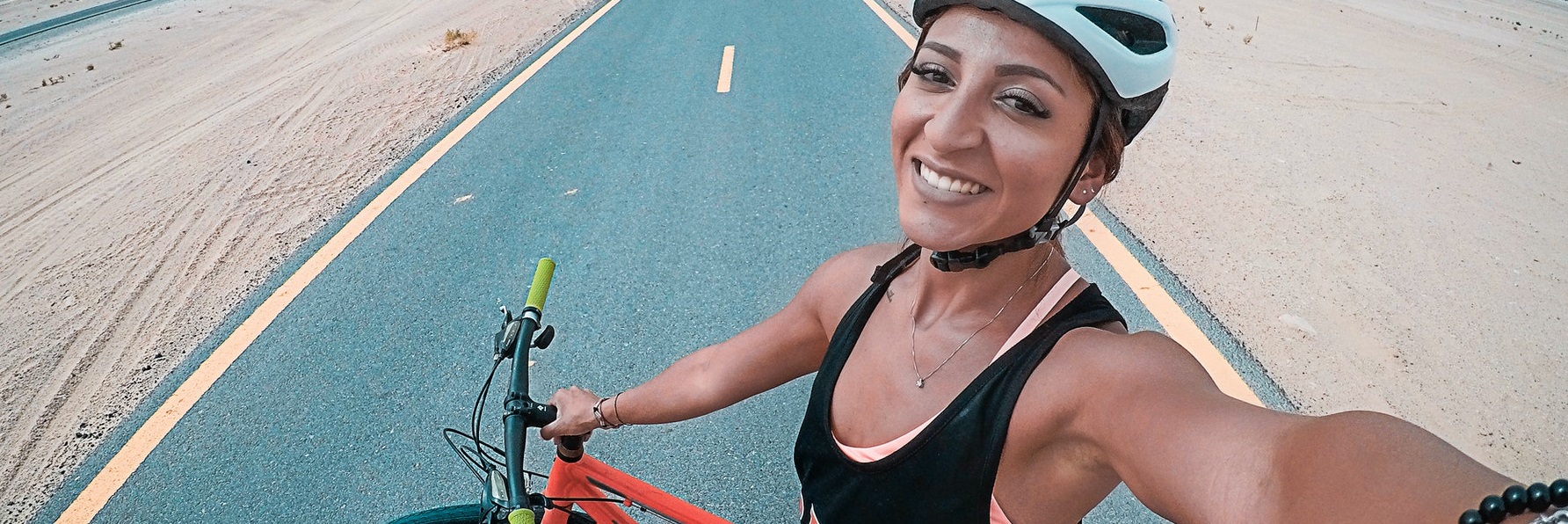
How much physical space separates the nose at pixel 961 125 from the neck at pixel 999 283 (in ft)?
0.90

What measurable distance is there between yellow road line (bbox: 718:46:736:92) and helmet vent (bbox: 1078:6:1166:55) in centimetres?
658

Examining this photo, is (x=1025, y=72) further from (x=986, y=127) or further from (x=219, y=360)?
(x=219, y=360)

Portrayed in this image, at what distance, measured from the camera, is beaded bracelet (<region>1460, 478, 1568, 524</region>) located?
0.68 meters

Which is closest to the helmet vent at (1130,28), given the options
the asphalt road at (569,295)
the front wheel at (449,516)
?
the front wheel at (449,516)

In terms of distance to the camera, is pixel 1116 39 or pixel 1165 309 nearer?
pixel 1116 39

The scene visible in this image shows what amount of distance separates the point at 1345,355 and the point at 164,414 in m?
4.83

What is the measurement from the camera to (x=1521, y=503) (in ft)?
2.36

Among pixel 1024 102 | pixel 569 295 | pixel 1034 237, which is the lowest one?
pixel 569 295

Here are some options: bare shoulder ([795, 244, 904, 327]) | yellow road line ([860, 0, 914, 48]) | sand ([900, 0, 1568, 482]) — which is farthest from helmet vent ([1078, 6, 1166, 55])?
yellow road line ([860, 0, 914, 48])

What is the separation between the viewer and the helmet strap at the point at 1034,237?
134 cm

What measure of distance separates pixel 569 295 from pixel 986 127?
11.4 ft

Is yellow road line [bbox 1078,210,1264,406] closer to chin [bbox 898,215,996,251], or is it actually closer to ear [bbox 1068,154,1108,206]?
ear [bbox 1068,154,1108,206]

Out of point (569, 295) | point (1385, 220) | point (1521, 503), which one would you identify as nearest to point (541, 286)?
point (1521, 503)

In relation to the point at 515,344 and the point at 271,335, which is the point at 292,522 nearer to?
the point at 271,335
